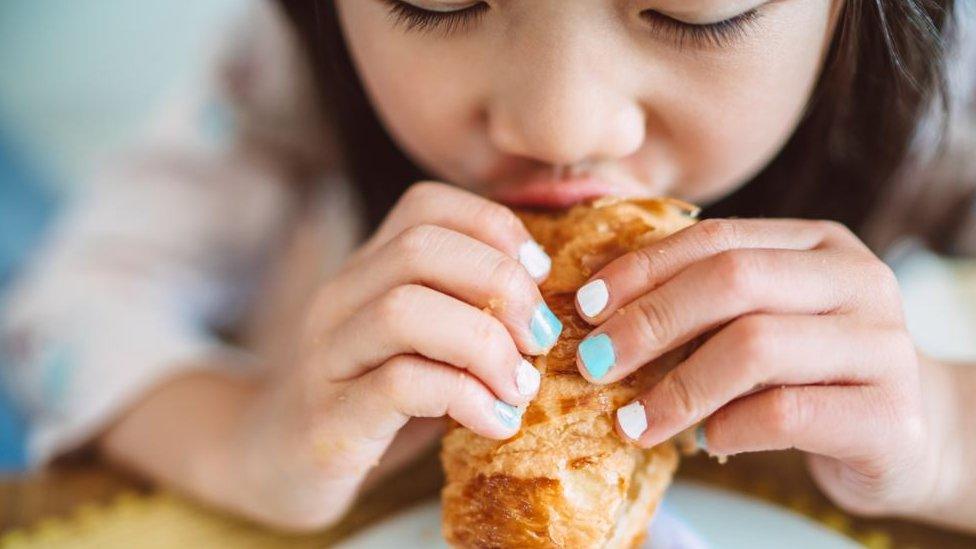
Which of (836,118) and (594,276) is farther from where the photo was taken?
(836,118)

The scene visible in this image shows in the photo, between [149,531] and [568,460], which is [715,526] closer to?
[568,460]

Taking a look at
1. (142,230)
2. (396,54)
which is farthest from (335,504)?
(142,230)

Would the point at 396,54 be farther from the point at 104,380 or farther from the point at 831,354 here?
the point at 104,380

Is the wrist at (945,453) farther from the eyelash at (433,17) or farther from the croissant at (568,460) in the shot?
the eyelash at (433,17)

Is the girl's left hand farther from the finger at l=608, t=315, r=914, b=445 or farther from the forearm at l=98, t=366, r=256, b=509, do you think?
the forearm at l=98, t=366, r=256, b=509

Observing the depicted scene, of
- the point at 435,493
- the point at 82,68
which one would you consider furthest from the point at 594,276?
the point at 82,68

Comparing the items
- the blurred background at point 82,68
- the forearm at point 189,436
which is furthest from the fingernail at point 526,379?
the blurred background at point 82,68
